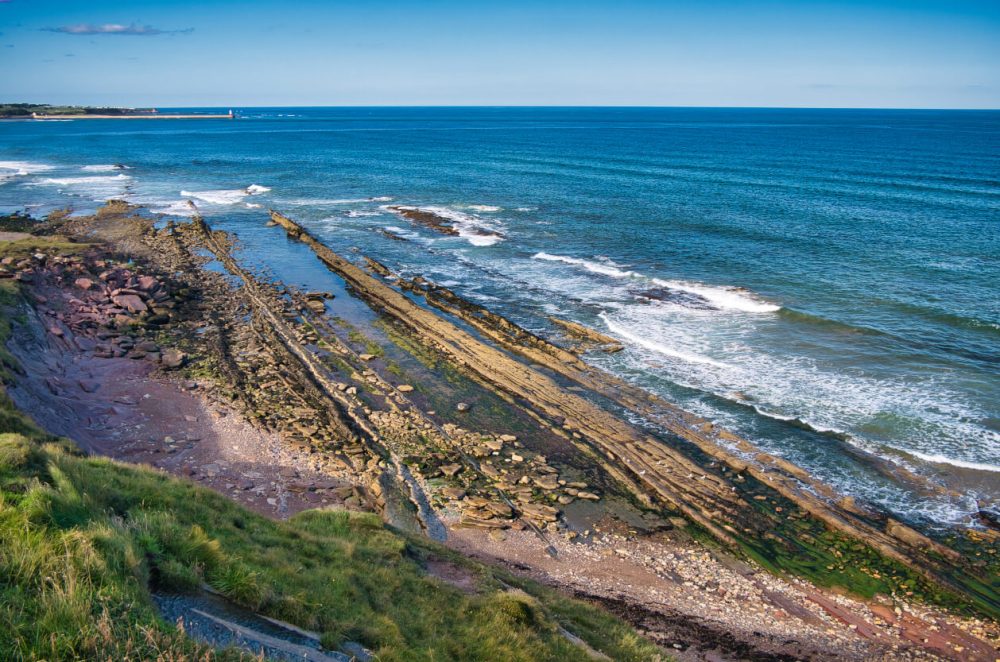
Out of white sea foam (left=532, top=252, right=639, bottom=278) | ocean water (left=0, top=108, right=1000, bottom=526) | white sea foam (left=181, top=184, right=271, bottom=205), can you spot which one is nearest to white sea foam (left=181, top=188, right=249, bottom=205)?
white sea foam (left=181, top=184, right=271, bottom=205)

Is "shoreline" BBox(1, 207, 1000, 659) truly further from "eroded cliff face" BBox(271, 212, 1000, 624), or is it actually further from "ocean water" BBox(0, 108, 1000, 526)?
"ocean water" BBox(0, 108, 1000, 526)

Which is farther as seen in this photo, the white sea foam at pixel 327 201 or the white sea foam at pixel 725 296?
the white sea foam at pixel 327 201

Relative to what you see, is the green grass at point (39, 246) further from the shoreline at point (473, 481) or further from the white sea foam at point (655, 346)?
the white sea foam at point (655, 346)

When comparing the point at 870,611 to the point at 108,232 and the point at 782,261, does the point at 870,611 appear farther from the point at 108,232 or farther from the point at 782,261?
the point at 108,232

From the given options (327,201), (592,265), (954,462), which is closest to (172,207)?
(327,201)

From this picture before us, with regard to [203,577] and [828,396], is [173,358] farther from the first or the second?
[828,396]

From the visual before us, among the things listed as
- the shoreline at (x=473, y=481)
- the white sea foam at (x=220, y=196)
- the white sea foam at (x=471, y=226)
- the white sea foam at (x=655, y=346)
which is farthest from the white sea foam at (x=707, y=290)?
the white sea foam at (x=220, y=196)
